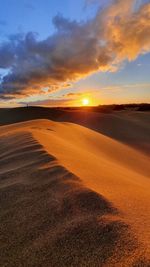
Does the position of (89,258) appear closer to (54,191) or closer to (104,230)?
(104,230)

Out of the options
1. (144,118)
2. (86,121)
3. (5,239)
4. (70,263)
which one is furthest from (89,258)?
(144,118)

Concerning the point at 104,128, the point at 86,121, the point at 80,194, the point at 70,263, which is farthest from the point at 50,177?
the point at 86,121

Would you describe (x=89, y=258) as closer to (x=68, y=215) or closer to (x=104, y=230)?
(x=104, y=230)

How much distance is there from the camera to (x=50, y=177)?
2650mm

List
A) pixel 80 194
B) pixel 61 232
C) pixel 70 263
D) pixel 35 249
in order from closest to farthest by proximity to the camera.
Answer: pixel 70 263
pixel 35 249
pixel 61 232
pixel 80 194

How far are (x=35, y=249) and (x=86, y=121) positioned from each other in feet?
47.1

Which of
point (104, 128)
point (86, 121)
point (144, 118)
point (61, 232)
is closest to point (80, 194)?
point (61, 232)

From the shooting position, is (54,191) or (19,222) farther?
(54,191)

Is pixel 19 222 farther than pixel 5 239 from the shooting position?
Yes

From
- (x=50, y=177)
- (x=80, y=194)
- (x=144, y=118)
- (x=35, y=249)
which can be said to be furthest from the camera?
(x=144, y=118)

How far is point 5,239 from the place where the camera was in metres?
Result: 1.69

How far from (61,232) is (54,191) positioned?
26.7 inches

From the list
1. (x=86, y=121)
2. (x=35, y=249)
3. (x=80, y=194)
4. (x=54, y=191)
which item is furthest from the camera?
(x=86, y=121)

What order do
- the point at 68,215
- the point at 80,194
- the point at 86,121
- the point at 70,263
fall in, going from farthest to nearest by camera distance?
the point at 86,121 < the point at 80,194 < the point at 68,215 < the point at 70,263
